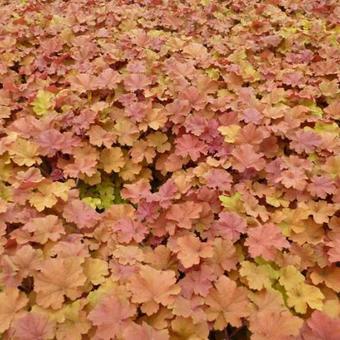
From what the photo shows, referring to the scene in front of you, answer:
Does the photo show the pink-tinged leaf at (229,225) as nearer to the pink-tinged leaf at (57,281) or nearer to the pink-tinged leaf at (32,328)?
the pink-tinged leaf at (57,281)

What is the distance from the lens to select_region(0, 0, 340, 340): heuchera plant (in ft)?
7.79

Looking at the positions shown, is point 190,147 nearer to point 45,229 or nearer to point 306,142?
point 306,142

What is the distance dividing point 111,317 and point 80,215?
0.82 meters

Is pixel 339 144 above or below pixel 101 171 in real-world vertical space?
above

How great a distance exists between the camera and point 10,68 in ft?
15.4

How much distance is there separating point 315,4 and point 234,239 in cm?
417

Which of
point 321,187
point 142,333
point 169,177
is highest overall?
point 142,333

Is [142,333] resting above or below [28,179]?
above

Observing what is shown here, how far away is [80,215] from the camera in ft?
9.49

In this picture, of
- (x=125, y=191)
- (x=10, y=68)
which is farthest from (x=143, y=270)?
(x=10, y=68)

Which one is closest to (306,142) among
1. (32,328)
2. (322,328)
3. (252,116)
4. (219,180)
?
(252,116)

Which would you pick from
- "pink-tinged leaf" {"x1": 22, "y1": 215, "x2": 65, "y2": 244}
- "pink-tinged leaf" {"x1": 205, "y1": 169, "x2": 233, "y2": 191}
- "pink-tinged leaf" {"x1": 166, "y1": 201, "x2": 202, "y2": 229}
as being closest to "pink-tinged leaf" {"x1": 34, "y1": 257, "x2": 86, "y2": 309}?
"pink-tinged leaf" {"x1": 22, "y1": 215, "x2": 65, "y2": 244}

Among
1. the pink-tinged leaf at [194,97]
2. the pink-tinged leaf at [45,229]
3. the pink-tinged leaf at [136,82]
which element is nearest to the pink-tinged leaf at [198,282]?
the pink-tinged leaf at [45,229]

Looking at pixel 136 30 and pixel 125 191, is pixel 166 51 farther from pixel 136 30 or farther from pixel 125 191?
pixel 125 191
